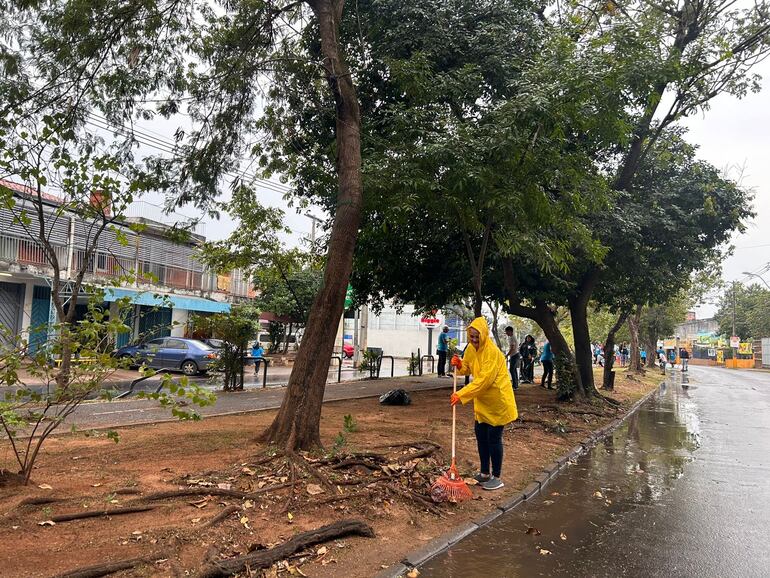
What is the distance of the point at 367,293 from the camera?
15281mm

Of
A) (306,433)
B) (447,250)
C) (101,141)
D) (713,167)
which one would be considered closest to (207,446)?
(306,433)

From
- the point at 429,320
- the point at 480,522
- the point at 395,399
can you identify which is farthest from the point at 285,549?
the point at 429,320

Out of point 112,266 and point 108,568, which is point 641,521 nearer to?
point 108,568

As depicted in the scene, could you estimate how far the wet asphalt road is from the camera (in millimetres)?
4172

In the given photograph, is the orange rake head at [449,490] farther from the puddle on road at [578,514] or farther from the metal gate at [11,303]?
the metal gate at [11,303]

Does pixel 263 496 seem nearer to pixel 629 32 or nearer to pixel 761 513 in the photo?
pixel 761 513

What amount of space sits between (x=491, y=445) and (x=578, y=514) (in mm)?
1070

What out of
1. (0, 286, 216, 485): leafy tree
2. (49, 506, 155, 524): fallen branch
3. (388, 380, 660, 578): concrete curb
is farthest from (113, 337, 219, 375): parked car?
(49, 506, 155, 524): fallen branch

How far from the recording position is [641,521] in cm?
527

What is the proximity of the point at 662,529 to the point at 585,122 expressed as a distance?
548 cm

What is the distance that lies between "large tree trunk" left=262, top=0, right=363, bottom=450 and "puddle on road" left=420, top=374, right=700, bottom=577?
237 cm

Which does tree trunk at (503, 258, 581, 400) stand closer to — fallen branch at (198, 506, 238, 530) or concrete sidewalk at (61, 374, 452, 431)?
concrete sidewalk at (61, 374, 452, 431)

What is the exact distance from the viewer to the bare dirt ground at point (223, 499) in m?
Result: 3.71

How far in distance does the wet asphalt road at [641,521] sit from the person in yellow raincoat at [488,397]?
0.58 meters
